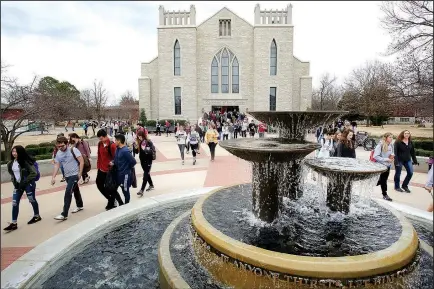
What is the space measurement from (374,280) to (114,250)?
3742mm

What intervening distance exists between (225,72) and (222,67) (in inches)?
28.6

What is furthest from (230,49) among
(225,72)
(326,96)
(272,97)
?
(326,96)

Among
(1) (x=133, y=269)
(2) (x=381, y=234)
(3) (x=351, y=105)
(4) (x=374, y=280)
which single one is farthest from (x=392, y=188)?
(3) (x=351, y=105)

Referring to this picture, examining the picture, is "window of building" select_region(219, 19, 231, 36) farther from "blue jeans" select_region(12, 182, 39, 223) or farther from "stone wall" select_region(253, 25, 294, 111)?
"blue jeans" select_region(12, 182, 39, 223)

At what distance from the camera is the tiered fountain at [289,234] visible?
124 inches

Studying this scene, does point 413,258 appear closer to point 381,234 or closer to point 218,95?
point 381,234

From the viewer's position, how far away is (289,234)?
4270 millimetres

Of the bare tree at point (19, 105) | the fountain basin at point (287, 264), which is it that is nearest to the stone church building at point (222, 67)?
the bare tree at point (19, 105)

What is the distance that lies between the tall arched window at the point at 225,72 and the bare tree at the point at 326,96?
17.8m

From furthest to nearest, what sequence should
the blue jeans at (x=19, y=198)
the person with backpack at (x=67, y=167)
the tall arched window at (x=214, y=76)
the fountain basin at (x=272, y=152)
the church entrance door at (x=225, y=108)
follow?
the church entrance door at (x=225, y=108), the tall arched window at (x=214, y=76), the person with backpack at (x=67, y=167), the blue jeans at (x=19, y=198), the fountain basin at (x=272, y=152)

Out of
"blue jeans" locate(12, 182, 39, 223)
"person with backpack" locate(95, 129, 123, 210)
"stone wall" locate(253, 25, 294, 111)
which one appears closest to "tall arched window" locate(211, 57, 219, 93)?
"stone wall" locate(253, 25, 294, 111)

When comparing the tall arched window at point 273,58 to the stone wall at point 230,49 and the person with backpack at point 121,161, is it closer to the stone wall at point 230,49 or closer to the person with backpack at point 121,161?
the stone wall at point 230,49

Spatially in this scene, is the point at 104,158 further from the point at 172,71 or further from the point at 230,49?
the point at 230,49

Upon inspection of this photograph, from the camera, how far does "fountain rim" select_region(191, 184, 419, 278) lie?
3.04m
